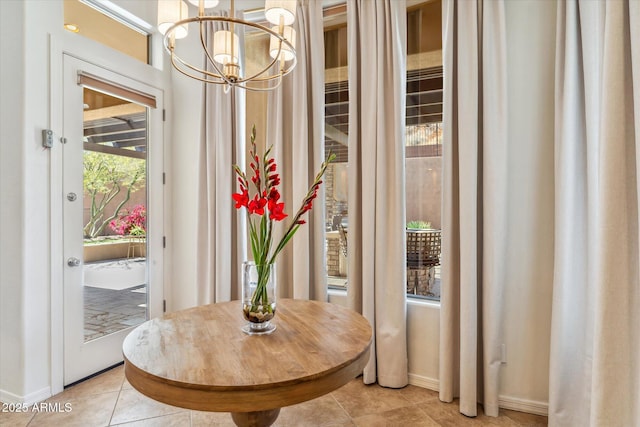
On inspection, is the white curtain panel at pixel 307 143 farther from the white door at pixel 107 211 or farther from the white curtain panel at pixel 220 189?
the white door at pixel 107 211

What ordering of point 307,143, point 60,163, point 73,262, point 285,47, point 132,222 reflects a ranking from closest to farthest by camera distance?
point 285,47 → point 60,163 → point 73,262 → point 307,143 → point 132,222

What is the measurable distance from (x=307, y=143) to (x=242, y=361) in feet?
6.37

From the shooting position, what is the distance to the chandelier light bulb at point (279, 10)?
1610 millimetres

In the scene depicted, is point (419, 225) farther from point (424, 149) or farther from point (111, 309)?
point (111, 309)

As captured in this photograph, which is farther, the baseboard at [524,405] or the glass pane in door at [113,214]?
the glass pane in door at [113,214]

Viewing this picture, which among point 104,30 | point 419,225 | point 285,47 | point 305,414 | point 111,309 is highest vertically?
point 104,30

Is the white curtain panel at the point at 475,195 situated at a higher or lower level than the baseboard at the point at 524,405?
higher

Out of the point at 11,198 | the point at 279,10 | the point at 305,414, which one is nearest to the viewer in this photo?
the point at 279,10

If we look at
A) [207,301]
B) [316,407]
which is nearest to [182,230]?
[207,301]

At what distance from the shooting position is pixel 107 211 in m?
2.90

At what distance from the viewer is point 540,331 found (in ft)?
7.42

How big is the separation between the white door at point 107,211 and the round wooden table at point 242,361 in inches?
58.9

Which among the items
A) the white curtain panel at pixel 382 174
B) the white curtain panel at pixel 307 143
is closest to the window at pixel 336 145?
the white curtain panel at pixel 307 143

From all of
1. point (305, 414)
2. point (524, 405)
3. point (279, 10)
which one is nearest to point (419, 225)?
point (524, 405)
